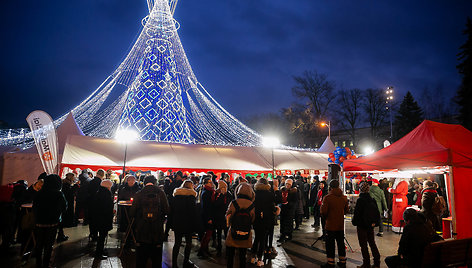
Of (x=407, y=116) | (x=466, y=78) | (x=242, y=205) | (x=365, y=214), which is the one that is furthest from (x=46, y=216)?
(x=407, y=116)

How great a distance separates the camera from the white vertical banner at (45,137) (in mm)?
8352

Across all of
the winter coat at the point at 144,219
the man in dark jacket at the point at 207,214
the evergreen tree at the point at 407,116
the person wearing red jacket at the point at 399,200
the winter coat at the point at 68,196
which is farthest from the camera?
the evergreen tree at the point at 407,116

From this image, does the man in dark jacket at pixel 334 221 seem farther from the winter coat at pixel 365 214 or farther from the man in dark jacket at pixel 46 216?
the man in dark jacket at pixel 46 216

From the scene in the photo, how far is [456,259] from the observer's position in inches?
168

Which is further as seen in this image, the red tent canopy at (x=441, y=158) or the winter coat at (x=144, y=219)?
the red tent canopy at (x=441, y=158)

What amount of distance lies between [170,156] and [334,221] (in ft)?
27.3

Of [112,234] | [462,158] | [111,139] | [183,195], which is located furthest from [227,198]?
[111,139]

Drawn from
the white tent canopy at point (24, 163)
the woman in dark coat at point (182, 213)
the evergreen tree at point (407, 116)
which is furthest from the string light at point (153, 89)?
the evergreen tree at point (407, 116)

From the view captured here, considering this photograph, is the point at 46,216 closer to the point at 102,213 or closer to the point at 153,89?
the point at 102,213

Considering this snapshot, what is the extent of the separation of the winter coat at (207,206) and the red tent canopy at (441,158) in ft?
12.2

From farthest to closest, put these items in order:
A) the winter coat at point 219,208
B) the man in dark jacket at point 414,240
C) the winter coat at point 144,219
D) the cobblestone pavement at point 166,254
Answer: the winter coat at point 219,208, the cobblestone pavement at point 166,254, the winter coat at point 144,219, the man in dark jacket at point 414,240

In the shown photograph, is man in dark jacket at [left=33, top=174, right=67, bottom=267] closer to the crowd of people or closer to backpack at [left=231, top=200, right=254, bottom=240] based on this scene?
the crowd of people

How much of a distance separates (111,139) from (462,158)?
11867 mm

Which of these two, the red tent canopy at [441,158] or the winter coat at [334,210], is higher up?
the red tent canopy at [441,158]
